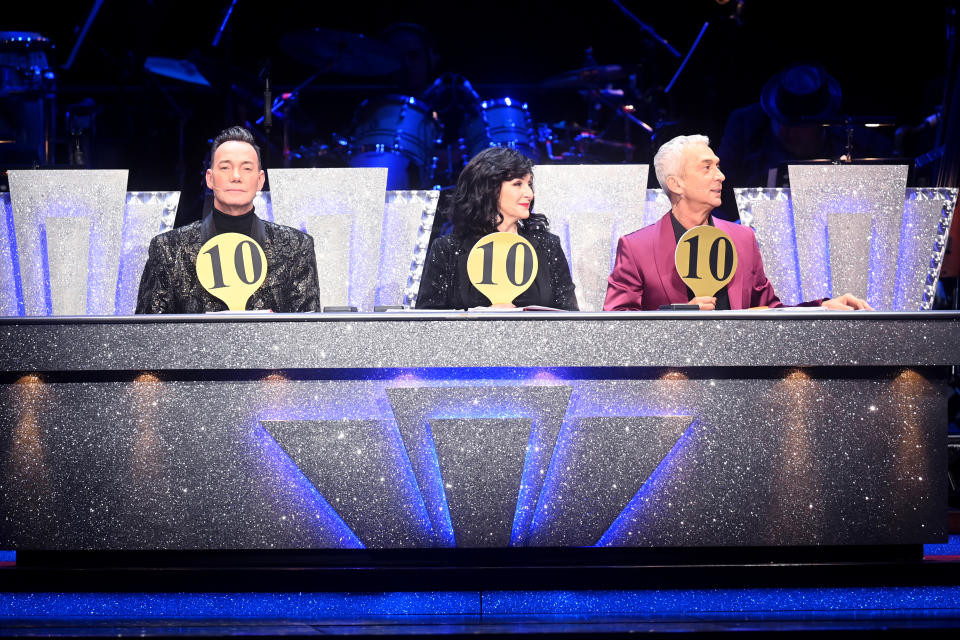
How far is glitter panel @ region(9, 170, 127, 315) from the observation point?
314 cm

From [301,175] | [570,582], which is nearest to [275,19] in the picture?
[301,175]

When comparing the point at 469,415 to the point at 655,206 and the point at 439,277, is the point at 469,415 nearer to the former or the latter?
the point at 439,277

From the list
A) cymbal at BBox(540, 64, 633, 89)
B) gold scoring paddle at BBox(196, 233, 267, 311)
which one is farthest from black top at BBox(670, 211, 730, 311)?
cymbal at BBox(540, 64, 633, 89)

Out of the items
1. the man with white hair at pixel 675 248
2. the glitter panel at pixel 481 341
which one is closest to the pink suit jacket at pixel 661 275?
the man with white hair at pixel 675 248

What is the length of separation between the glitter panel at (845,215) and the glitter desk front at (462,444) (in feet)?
3.97

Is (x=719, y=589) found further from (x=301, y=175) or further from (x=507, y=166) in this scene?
(x=301, y=175)

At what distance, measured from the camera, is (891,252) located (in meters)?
3.22

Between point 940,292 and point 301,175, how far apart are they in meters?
3.66

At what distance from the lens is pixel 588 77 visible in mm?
6367

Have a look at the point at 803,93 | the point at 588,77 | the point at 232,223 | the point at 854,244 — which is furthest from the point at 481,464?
the point at 588,77

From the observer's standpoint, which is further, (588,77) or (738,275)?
(588,77)

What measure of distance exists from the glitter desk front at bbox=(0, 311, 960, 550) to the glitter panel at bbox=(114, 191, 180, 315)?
1.21 meters

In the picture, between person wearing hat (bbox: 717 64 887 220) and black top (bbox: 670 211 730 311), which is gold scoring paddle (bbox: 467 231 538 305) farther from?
person wearing hat (bbox: 717 64 887 220)

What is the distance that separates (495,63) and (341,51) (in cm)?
223
